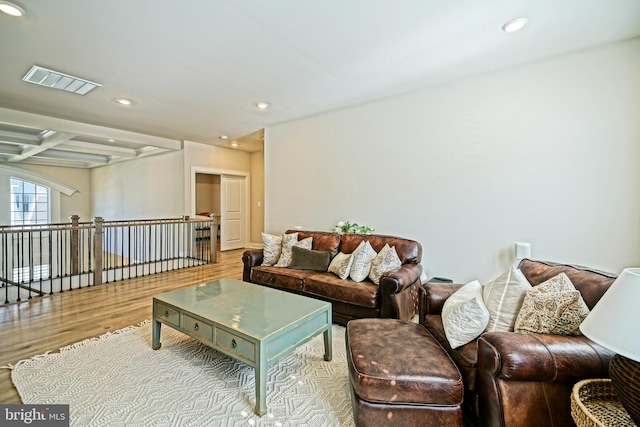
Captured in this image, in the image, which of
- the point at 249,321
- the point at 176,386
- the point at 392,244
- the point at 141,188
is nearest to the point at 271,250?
the point at 392,244

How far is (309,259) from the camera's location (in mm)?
3521

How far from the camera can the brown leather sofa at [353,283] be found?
8.71 ft

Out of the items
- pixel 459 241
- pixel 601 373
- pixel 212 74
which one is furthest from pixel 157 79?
pixel 601 373

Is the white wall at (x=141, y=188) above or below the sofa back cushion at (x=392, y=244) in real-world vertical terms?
above

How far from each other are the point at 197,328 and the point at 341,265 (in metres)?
1.61

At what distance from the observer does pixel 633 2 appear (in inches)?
83.6

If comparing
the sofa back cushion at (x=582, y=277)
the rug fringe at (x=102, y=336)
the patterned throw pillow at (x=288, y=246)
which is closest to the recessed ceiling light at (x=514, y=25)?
the sofa back cushion at (x=582, y=277)

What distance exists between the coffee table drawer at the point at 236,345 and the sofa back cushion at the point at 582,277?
1855mm

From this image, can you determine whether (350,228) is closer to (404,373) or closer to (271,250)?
(271,250)

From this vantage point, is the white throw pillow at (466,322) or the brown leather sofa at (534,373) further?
the white throw pillow at (466,322)

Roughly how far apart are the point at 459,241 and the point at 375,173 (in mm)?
1420

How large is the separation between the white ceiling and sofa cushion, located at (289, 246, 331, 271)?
204cm

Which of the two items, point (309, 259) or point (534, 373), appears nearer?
Result: point (534, 373)

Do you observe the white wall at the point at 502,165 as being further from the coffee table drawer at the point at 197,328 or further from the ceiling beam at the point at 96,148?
the ceiling beam at the point at 96,148
